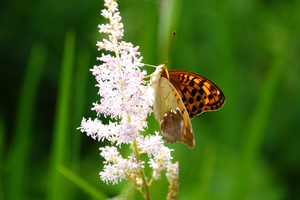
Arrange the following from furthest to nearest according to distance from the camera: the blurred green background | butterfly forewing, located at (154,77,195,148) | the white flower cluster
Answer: the blurred green background, butterfly forewing, located at (154,77,195,148), the white flower cluster

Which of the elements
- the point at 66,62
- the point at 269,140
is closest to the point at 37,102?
the point at 66,62

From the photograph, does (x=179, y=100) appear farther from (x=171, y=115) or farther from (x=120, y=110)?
(x=120, y=110)

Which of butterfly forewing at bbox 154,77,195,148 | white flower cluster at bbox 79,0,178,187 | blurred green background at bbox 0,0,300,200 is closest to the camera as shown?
white flower cluster at bbox 79,0,178,187

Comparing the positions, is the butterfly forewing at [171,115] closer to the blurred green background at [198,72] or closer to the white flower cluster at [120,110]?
the white flower cluster at [120,110]

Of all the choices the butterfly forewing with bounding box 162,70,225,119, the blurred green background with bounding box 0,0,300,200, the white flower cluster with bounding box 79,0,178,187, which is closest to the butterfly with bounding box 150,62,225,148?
the butterfly forewing with bounding box 162,70,225,119

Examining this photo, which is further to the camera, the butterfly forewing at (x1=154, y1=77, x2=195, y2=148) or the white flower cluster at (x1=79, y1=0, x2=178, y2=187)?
the butterfly forewing at (x1=154, y1=77, x2=195, y2=148)

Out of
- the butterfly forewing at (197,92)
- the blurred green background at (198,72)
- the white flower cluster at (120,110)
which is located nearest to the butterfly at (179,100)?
the butterfly forewing at (197,92)

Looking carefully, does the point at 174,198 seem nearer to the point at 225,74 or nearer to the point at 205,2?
the point at 225,74

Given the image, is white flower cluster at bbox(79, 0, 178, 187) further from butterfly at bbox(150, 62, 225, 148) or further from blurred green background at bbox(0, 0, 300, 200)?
blurred green background at bbox(0, 0, 300, 200)
